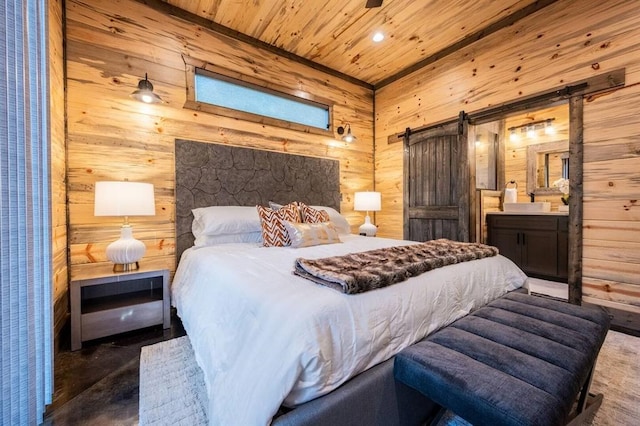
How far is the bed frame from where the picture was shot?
0.97m

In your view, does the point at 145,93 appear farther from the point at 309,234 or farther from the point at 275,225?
the point at 309,234

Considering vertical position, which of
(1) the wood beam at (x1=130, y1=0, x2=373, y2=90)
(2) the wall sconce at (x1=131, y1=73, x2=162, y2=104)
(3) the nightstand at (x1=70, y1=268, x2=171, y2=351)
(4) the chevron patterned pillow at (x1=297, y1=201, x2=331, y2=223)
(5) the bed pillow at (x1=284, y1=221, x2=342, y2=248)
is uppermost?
(1) the wood beam at (x1=130, y1=0, x2=373, y2=90)

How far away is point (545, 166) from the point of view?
429 cm

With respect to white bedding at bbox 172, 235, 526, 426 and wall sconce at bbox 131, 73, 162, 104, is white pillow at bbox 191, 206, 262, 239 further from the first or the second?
wall sconce at bbox 131, 73, 162, 104

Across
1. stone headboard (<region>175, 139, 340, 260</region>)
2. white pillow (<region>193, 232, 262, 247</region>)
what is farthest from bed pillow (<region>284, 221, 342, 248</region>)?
stone headboard (<region>175, 139, 340, 260</region>)

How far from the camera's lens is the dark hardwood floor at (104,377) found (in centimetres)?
135

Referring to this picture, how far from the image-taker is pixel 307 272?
4.46 ft

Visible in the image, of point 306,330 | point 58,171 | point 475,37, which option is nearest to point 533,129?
point 475,37

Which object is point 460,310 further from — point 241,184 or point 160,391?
point 241,184

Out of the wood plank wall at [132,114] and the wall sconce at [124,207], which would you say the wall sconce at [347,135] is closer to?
the wood plank wall at [132,114]

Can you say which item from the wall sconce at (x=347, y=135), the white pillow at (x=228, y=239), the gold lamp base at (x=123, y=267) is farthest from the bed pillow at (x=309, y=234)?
the wall sconce at (x=347, y=135)

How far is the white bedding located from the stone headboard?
1.32 metres

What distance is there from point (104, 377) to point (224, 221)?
54.1 inches

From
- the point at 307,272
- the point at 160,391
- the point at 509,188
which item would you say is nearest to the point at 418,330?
the point at 307,272
